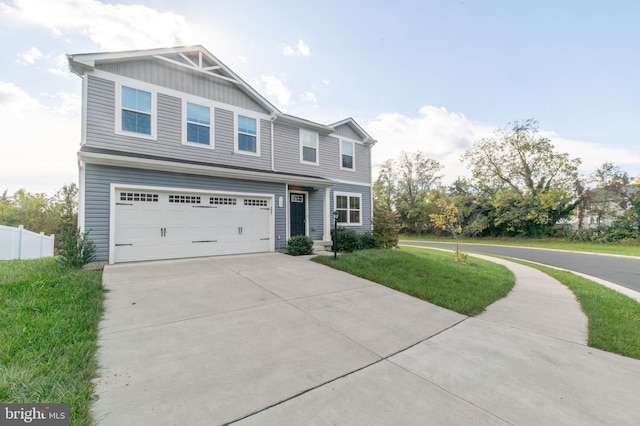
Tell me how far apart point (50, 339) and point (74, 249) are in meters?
4.36

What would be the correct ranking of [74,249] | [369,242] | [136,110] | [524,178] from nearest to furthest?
[74,249] < [136,110] < [369,242] < [524,178]

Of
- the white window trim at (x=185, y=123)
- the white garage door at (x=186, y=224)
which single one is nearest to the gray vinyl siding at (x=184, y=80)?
the white window trim at (x=185, y=123)

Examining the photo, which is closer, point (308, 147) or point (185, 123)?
point (185, 123)

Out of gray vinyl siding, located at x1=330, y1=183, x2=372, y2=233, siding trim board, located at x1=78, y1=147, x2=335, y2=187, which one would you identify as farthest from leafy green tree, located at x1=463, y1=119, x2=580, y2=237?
siding trim board, located at x1=78, y1=147, x2=335, y2=187

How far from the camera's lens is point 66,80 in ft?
26.5

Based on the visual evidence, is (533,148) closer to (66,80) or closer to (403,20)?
(403,20)

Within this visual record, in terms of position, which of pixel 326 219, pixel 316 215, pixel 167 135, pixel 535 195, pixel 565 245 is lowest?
pixel 565 245

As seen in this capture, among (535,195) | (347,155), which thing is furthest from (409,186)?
(347,155)

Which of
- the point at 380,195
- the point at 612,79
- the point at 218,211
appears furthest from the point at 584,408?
the point at 380,195

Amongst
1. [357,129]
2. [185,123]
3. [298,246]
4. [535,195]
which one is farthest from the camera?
[535,195]

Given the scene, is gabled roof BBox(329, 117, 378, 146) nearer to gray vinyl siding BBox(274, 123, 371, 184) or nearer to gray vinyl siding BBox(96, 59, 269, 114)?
gray vinyl siding BBox(274, 123, 371, 184)

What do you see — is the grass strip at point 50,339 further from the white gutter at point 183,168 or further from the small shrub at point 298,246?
the small shrub at point 298,246

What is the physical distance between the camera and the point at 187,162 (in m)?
8.12

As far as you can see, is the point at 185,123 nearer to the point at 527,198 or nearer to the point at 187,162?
the point at 187,162
